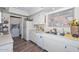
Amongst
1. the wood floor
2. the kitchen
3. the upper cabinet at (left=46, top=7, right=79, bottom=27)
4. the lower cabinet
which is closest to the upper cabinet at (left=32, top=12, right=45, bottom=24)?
the kitchen

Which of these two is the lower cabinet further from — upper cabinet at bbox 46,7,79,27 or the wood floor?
upper cabinet at bbox 46,7,79,27

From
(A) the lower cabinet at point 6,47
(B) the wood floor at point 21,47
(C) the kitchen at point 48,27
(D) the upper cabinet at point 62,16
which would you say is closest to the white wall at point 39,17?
(C) the kitchen at point 48,27

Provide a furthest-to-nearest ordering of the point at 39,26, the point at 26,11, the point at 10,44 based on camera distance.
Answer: the point at 39,26 < the point at 26,11 < the point at 10,44

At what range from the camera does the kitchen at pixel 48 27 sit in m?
1.46

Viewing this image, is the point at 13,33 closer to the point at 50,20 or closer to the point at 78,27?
the point at 50,20

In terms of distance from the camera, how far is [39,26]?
10.0ft

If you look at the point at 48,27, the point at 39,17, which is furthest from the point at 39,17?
the point at 48,27

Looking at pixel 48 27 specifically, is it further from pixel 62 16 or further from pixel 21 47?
pixel 21 47

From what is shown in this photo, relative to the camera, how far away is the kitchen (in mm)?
1463

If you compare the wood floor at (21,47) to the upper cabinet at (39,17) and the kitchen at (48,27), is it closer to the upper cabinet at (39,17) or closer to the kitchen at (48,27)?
the kitchen at (48,27)
